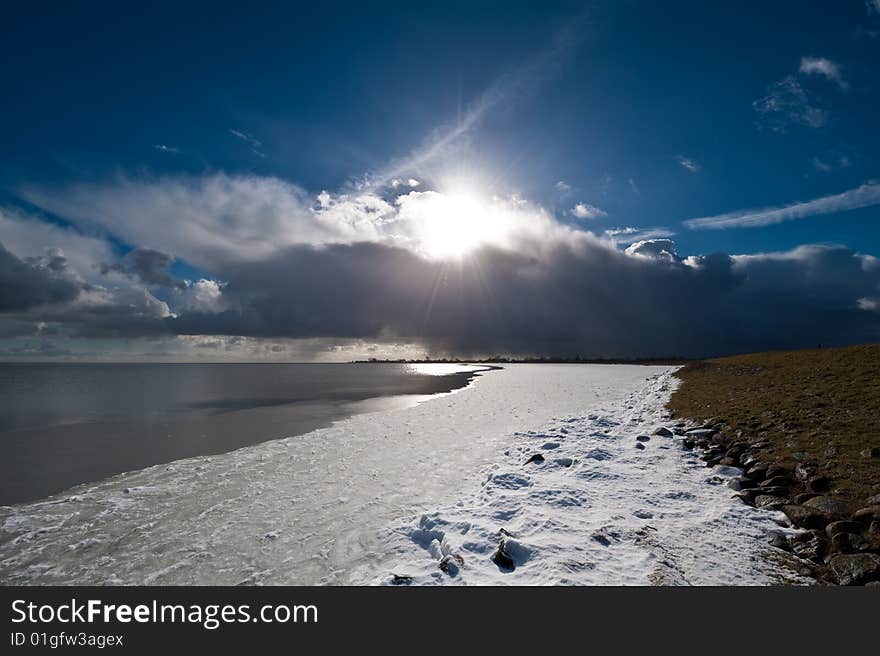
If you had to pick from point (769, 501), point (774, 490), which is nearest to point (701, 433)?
point (774, 490)

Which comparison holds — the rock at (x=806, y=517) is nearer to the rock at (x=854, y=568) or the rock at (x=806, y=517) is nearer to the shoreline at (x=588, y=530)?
the shoreline at (x=588, y=530)

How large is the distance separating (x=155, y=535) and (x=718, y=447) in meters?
18.0

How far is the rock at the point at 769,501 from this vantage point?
928cm

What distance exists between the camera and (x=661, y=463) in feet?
44.1

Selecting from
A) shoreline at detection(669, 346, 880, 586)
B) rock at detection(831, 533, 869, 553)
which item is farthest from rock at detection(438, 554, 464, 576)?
rock at detection(831, 533, 869, 553)

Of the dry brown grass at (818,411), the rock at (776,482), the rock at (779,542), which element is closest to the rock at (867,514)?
the dry brown grass at (818,411)

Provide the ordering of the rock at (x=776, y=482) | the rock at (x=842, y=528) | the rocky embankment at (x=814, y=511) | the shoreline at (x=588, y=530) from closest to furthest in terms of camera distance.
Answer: the rocky embankment at (x=814, y=511)
the shoreline at (x=588, y=530)
the rock at (x=842, y=528)
the rock at (x=776, y=482)

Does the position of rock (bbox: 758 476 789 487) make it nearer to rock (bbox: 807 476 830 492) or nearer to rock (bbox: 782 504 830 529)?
rock (bbox: 807 476 830 492)

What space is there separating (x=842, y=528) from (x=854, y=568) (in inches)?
60.3

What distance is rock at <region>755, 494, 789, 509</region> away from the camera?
9.28 m

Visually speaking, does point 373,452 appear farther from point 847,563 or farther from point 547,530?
point 847,563

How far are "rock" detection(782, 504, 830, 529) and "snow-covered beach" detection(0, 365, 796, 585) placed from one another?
409 mm

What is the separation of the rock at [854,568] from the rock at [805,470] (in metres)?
4.44

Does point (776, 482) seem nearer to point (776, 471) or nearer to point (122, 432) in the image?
point (776, 471)
